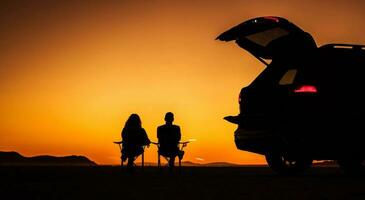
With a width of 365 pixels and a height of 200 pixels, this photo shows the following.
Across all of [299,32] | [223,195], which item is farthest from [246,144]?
[223,195]

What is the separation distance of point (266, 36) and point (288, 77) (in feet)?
2.48

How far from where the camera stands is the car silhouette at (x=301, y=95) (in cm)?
1066

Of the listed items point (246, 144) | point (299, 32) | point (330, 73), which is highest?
point (299, 32)

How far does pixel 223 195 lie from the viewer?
780 cm

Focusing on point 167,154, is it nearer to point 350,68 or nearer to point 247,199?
point 350,68

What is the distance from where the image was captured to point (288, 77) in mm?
10875

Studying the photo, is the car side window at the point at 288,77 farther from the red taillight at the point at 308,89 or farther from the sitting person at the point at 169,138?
the sitting person at the point at 169,138

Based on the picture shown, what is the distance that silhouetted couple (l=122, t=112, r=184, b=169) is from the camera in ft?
58.3

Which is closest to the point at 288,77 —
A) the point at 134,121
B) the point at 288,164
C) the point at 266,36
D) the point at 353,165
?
the point at 266,36

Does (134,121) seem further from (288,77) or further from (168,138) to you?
(288,77)

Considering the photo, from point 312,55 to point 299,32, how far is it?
421 millimetres

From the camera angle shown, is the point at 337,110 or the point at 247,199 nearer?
the point at 247,199

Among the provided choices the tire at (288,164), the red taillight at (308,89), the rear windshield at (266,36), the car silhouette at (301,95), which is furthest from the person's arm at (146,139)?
the red taillight at (308,89)

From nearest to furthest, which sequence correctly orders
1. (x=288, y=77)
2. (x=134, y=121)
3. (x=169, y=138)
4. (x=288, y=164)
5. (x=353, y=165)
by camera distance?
(x=288, y=77)
(x=288, y=164)
(x=353, y=165)
(x=169, y=138)
(x=134, y=121)
